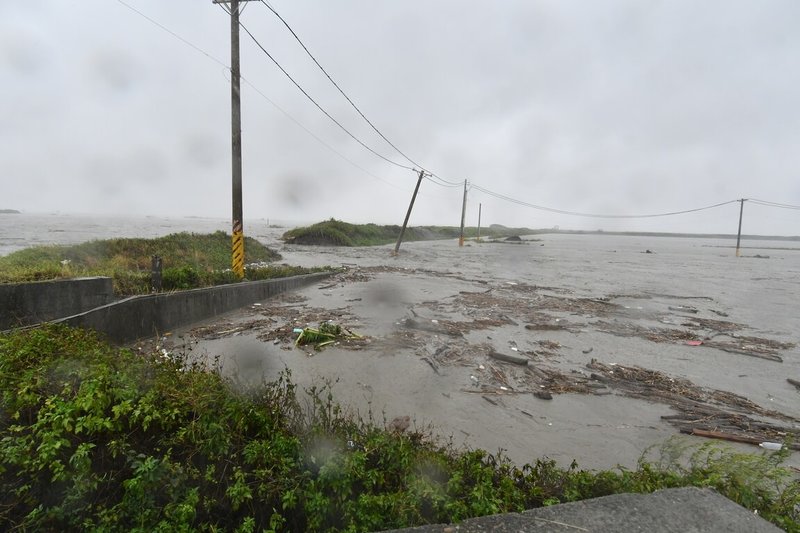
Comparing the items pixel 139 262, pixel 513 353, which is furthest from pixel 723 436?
pixel 139 262

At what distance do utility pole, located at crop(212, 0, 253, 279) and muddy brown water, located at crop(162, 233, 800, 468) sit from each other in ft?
6.74

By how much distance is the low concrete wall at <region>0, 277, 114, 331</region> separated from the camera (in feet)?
21.6

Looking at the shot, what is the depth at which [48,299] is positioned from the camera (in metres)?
7.22

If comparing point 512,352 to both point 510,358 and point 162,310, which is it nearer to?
point 510,358

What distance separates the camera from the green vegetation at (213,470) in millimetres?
2371

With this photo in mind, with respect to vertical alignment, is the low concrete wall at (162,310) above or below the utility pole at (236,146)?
below

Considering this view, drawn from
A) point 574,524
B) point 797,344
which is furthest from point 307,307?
point 797,344

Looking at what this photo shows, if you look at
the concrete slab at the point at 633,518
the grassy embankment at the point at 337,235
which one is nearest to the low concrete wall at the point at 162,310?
the concrete slab at the point at 633,518

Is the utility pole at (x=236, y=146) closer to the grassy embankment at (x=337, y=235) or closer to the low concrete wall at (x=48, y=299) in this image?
the low concrete wall at (x=48, y=299)

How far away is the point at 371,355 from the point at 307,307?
5110mm

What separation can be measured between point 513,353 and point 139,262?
45.7ft

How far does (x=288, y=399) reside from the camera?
3807 millimetres

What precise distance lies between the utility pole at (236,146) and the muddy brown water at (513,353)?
2054mm

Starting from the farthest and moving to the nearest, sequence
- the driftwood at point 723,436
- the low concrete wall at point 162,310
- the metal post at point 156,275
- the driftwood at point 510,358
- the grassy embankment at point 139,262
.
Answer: the metal post at point 156,275 < the grassy embankment at point 139,262 < the driftwood at point 510,358 < the low concrete wall at point 162,310 < the driftwood at point 723,436
